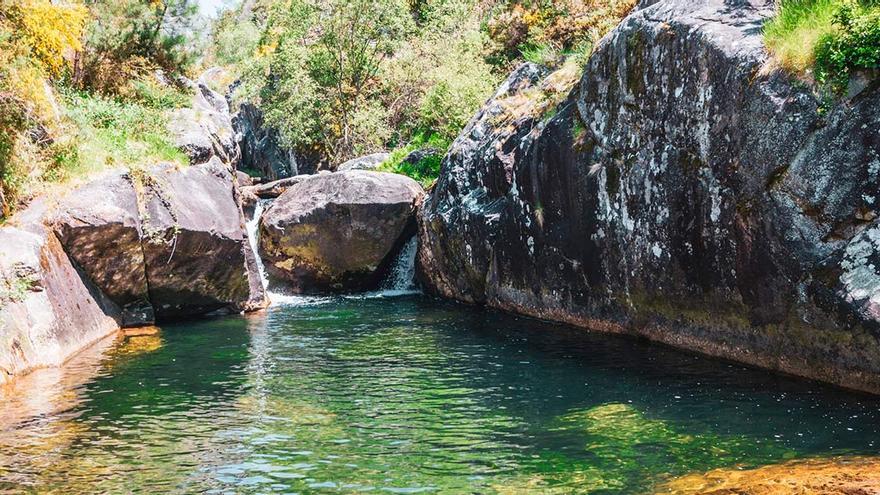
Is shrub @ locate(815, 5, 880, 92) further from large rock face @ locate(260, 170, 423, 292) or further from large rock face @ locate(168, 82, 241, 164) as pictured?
large rock face @ locate(168, 82, 241, 164)

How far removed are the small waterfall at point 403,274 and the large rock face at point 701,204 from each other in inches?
206

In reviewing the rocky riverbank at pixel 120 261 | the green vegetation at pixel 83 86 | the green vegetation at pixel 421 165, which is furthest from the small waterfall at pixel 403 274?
the green vegetation at pixel 83 86

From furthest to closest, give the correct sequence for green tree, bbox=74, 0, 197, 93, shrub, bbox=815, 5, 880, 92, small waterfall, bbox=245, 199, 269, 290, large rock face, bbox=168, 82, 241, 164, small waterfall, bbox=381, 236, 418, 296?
small waterfall, bbox=381, 236, 418, 296, small waterfall, bbox=245, 199, 269, 290, green tree, bbox=74, 0, 197, 93, large rock face, bbox=168, 82, 241, 164, shrub, bbox=815, 5, 880, 92

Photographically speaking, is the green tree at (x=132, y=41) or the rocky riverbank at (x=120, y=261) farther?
the green tree at (x=132, y=41)

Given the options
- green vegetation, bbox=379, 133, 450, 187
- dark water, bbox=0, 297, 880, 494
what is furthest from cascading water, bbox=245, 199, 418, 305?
dark water, bbox=0, 297, 880, 494

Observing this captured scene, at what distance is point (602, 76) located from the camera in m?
15.3

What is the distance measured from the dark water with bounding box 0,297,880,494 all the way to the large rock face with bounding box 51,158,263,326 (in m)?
2.62

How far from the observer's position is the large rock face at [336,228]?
22611mm

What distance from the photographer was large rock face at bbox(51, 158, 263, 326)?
654 inches

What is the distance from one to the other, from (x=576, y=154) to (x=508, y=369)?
5239mm

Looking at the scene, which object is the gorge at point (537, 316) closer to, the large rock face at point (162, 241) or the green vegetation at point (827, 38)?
the large rock face at point (162, 241)

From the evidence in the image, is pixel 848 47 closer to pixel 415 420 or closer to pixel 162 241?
pixel 415 420

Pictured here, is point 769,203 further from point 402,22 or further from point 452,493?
point 402,22

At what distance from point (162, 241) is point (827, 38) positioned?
46.9ft
